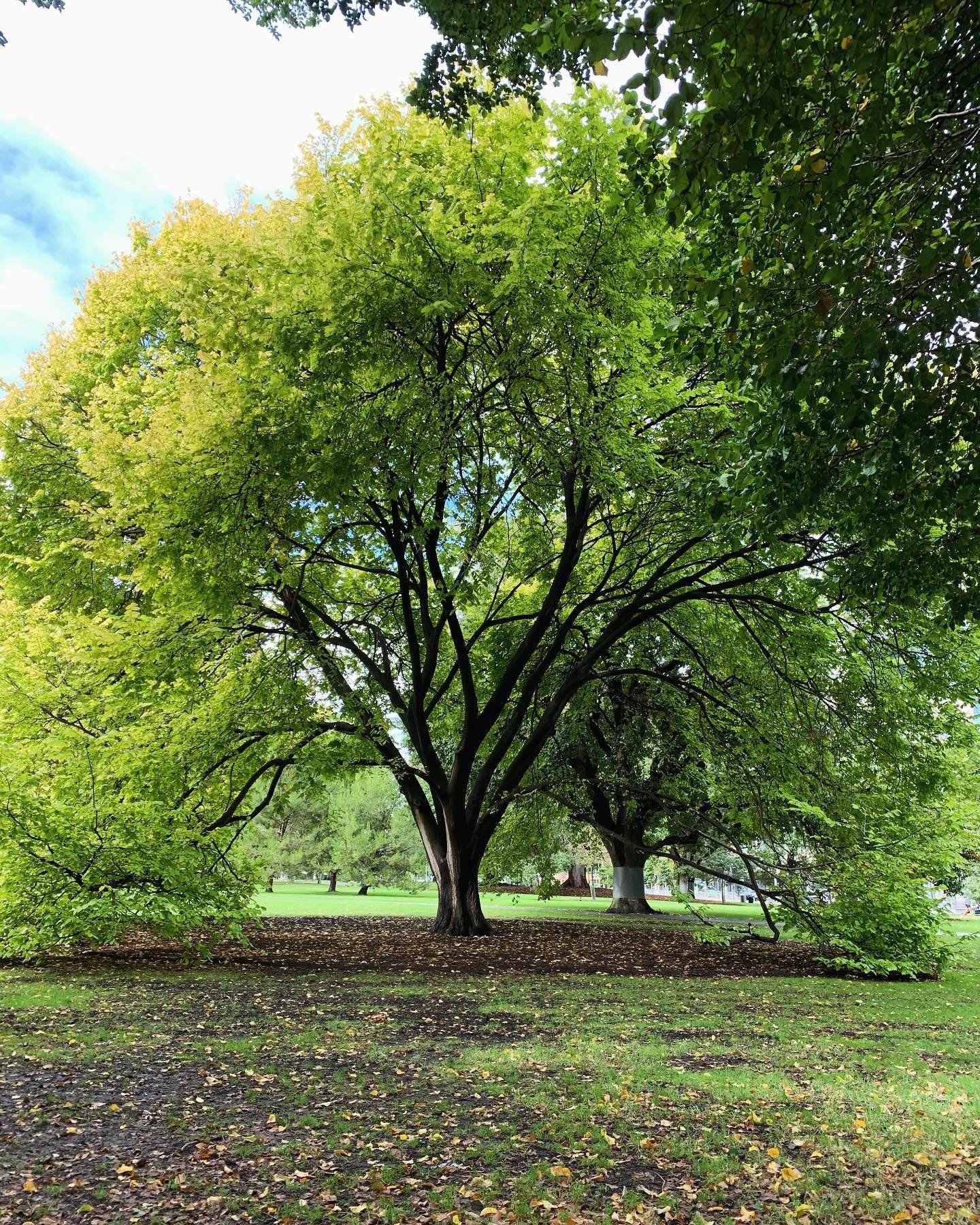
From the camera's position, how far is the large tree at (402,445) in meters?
8.99

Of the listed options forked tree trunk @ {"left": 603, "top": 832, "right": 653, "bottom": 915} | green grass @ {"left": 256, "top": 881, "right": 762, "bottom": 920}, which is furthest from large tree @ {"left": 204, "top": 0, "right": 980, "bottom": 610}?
forked tree trunk @ {"left": 603, "top": 832, "right": 653, "bottom": 915}

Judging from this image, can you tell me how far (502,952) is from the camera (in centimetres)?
1296

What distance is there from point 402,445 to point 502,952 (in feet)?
26.9

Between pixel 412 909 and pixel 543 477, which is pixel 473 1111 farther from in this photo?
pixel 412 909

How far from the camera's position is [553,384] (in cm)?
959

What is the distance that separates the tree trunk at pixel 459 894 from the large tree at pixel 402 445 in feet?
0.20

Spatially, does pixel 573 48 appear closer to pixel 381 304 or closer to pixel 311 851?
pixel 381 304

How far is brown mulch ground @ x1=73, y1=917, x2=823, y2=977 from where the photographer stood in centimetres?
1173

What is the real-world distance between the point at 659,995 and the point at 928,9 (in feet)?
31.0

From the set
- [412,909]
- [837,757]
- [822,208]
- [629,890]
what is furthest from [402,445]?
[412,909]

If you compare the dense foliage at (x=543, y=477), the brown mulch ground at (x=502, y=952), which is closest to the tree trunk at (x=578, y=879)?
the dense foliage at (x=543, y=477)

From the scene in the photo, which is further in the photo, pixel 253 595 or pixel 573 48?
pixel 253 595

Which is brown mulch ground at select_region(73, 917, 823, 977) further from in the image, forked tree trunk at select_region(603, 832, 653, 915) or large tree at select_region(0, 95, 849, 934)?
forked tree trunk at select_region(603, 832, 653, 915)

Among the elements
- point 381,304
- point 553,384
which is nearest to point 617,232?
point 553,384
